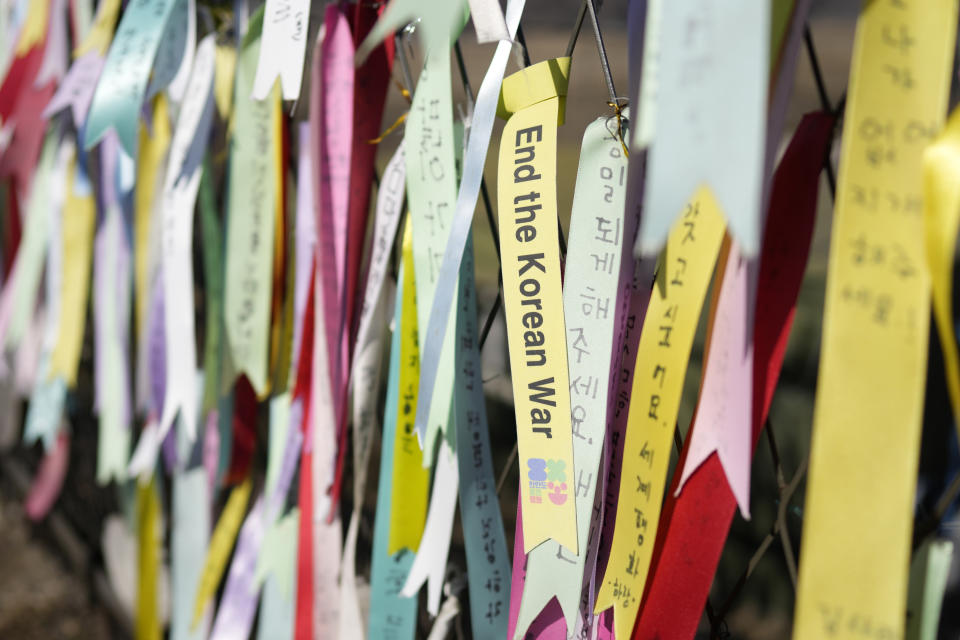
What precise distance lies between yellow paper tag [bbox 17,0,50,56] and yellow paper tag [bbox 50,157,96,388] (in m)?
0.14

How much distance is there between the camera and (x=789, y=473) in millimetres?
1403

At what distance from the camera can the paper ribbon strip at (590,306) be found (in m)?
0.47

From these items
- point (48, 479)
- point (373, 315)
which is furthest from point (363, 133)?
point (48, 479)

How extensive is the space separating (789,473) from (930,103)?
3.83 feet

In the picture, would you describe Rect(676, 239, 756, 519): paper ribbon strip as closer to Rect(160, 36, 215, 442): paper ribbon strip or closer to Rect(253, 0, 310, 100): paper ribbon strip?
Rect(253, 0, 310, 100): paper ribbon strip

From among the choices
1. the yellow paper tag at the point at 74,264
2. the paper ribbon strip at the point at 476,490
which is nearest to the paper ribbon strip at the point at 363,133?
the paper ribbon strip at the point at 476,490

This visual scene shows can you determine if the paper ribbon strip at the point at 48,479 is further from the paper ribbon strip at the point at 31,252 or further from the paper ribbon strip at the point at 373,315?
the paper ribbon strip at the point at 373,315

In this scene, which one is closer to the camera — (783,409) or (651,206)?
(651,206)

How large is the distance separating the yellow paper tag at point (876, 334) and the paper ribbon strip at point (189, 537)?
78 centimetres

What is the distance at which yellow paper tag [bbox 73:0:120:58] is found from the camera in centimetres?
80

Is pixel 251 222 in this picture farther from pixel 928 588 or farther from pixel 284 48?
pixel 928 588

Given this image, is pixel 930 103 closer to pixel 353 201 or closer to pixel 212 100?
pixel 353 201

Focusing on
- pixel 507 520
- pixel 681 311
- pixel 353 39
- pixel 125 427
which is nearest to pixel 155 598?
pixel 125 427

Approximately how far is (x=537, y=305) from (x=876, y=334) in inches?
7.6
